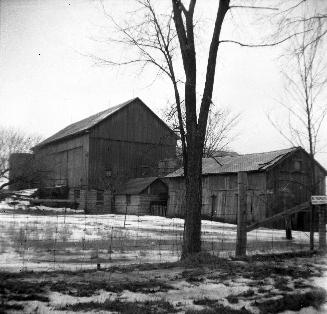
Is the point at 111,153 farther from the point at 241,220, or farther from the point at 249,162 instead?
the point at 241,220

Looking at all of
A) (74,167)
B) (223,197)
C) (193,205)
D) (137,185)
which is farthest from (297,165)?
(74,167)

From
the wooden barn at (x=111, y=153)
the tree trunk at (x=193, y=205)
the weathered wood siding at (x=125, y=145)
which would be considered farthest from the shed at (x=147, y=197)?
the tree trunk at (x=193, y=205)

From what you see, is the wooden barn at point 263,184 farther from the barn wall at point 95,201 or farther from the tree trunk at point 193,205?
the tree trunk at point 193,205

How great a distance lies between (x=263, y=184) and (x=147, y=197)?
12045mm

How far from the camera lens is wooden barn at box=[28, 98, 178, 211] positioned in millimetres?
38875

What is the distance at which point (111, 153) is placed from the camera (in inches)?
1570

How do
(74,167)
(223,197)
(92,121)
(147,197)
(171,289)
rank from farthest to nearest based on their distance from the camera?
(92,121) < (74,167) < (147,197) < (223,197) < (171,289)

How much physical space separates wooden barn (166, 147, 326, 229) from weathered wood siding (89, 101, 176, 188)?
10146 mm

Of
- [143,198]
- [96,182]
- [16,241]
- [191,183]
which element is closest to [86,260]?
[191,183]

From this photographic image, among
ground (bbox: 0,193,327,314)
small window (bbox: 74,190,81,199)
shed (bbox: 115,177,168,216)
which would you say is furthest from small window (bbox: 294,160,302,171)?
small window (bbox: 74,190,81,199)

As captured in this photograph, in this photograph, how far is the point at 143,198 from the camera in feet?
114

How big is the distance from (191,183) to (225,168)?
20.8m

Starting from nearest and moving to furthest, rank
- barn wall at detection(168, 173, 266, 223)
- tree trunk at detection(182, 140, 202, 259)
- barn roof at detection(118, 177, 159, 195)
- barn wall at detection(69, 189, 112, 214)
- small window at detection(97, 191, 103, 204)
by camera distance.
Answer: tree trunk at detection(182, 140, 202, 259), barn wall at detection(168, 173, 266, 223), barn roof at detection(118, 177, 159, 195), barn wall at detection(69, 189, 112, 214), small window at detection(97, 191, 103, 204)

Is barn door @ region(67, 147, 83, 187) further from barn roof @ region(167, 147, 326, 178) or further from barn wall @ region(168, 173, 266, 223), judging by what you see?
barn roof @ region(167, 147, 326, 178)
